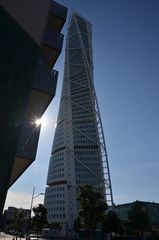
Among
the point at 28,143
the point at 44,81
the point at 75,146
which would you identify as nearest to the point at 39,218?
the point at 28,143

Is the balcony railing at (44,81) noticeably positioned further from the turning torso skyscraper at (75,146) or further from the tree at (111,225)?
the turning torso skyscraper at (75,146)

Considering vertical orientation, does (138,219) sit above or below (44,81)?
above

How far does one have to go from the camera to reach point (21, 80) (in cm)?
1209

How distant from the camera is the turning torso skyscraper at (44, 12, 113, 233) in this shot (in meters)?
143

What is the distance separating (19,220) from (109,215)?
27808mm

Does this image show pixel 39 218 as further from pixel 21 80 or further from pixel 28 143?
pixel 21 80

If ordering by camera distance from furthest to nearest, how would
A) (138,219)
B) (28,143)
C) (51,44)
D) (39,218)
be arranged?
(138,219), (39,218), (51,44), (28,143)

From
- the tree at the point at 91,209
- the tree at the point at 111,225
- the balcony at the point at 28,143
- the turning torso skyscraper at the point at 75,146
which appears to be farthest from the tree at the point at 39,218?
the turning torso skyscraper at the point at 75,146

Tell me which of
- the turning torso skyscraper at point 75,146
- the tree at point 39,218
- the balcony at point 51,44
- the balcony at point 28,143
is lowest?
the balcony at point 28,143

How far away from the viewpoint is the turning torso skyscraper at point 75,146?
468ft

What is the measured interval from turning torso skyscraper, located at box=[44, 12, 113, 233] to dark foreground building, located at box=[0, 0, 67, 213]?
405ft

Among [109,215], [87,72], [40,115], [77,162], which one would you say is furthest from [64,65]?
[40,115]

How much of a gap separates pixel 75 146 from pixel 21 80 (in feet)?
484

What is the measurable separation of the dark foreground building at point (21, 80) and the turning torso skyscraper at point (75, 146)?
4865 inches
